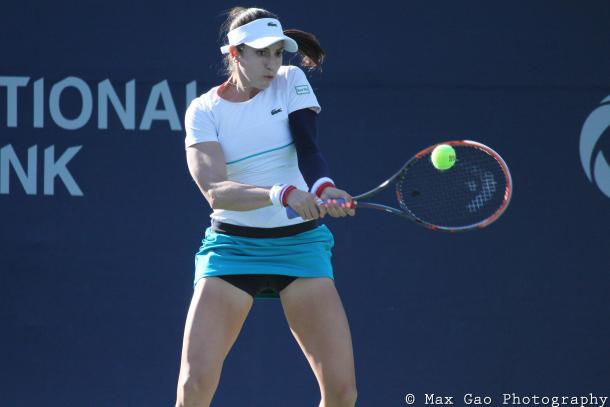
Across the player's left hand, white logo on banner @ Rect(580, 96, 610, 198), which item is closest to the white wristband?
the player's left hand

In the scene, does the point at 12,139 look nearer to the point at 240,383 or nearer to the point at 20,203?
the point at 20,203

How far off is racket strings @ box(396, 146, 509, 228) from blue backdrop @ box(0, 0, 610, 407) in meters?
0.37

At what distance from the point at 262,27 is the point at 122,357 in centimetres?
177

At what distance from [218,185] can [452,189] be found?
3.54 feet

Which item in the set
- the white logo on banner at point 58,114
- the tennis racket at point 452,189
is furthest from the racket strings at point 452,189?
the white logo on banner at point 58,114

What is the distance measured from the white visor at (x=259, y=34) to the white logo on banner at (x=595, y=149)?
5.38ft

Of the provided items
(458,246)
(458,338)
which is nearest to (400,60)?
(458,246)

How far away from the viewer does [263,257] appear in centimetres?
352

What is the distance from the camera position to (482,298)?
4641mm

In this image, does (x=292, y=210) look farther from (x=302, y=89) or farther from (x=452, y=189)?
(x=452, y=189)

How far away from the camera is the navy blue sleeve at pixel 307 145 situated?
3.43 metres

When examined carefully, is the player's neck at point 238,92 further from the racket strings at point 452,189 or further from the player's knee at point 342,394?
the player's knee at point 342,394

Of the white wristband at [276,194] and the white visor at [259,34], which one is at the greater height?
the white visor at [259,34]

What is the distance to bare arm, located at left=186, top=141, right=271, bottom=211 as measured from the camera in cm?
335
